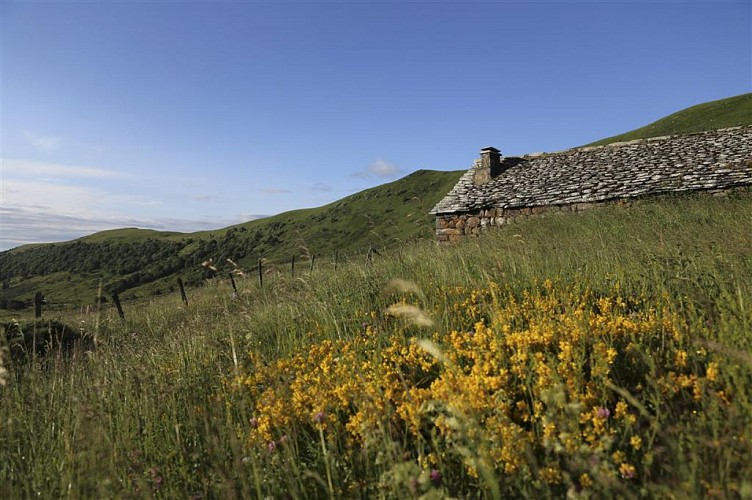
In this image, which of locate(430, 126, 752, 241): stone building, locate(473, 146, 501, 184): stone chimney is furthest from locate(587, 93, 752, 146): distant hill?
locate(473, 146, 501, 184): stone chimney

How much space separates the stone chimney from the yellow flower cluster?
22981mm

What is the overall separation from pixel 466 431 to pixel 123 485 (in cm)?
193

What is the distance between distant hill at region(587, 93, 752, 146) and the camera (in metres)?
47.3

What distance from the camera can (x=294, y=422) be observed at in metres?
2.83

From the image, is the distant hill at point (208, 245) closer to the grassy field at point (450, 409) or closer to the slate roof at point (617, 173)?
the slate roof at point (617, 173)

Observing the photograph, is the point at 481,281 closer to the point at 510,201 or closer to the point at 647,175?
the point at 510,201

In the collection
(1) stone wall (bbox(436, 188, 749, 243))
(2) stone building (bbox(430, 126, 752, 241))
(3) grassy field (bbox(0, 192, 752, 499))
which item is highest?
(2) stone building (bbox(430, 126, 752, 241))

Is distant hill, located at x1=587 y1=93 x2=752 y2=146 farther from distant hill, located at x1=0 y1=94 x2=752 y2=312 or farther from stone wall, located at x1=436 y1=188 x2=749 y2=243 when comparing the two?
stone wall, located at x1=436 y1=188 x2=749 y2=243

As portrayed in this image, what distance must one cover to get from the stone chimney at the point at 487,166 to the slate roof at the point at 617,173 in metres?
0.43

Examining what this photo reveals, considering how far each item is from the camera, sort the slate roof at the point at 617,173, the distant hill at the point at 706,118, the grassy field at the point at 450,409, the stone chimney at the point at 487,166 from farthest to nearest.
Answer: the distant hill at the point at 706,118 → the stone chimney at the point at 487,166 → the slate roof at the point at 617,173 → the grassy field at the point at 450,409

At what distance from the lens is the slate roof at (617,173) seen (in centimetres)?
1772

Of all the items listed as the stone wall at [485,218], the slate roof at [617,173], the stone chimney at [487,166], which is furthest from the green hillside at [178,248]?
the stone wall at [485,218]

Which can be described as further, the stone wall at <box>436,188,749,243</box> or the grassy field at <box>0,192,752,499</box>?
the stone wall at <box>436,188,749,243</box>

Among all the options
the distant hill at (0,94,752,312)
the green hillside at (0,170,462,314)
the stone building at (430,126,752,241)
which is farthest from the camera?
the green hillside at (0,170,462,314)
